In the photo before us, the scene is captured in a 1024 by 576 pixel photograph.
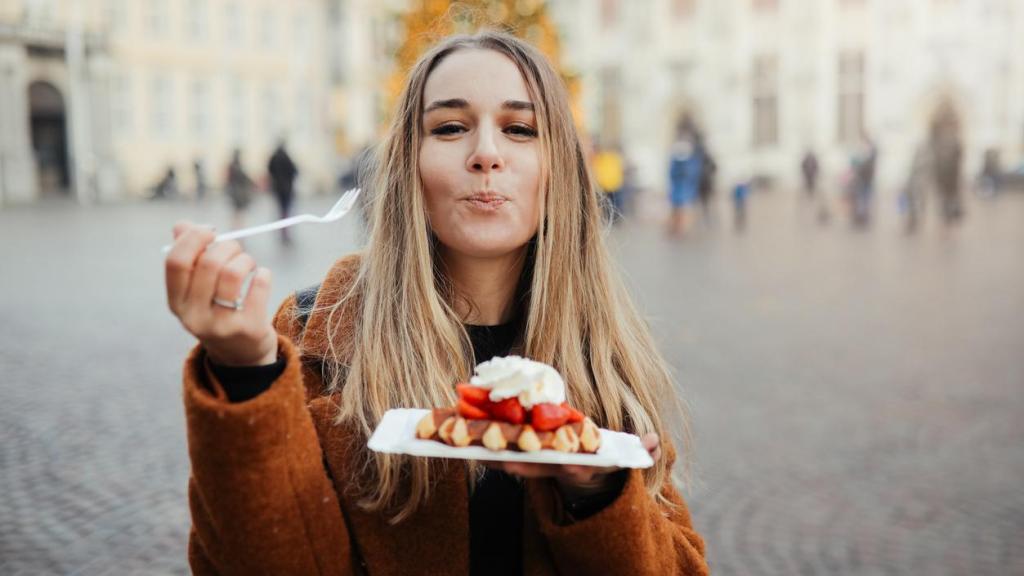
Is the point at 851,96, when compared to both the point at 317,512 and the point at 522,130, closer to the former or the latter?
the point at 522,130

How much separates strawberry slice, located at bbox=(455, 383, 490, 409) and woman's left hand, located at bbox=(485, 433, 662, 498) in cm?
12

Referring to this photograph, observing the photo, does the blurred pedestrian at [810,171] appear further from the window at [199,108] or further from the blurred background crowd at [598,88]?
the window at [199,108]

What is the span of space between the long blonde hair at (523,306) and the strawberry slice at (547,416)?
0.93 feet

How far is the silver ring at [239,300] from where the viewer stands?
1249 millimetres

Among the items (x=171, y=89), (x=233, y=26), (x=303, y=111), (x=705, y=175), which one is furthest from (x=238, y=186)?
(x=303, y=111)

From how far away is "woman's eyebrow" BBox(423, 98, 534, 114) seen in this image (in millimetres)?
1779

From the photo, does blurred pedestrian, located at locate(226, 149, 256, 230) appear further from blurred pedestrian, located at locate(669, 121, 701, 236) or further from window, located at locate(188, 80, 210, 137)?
window, located at locate(188, 80, 210, 137)

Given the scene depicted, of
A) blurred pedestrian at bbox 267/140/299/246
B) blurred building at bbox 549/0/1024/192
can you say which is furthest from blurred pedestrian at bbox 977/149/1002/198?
blurred pedestrian at bbox 267/140/299/246

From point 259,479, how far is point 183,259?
38 centimetres

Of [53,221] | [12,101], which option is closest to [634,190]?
[53,221]

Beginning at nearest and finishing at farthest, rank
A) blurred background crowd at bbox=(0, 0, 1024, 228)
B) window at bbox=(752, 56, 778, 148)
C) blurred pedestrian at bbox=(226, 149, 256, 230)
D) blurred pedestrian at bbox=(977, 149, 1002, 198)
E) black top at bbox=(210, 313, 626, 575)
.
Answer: black top at bbox=(210, 313, 626, 575), blurred pedestrian at bbox=(226, 149, 256, 230), blurred pedestrian at bbox=(977, 149, 1002, 198), blurred background crowd at bbox=(0, 0, 1024, 228), window at bbox=(752, 56, 778, 148)

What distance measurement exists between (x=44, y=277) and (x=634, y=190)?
18.1 metres

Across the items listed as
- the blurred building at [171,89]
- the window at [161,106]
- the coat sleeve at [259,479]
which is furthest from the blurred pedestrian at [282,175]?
the window at [161,106]

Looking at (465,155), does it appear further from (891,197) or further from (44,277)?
(891,197)
